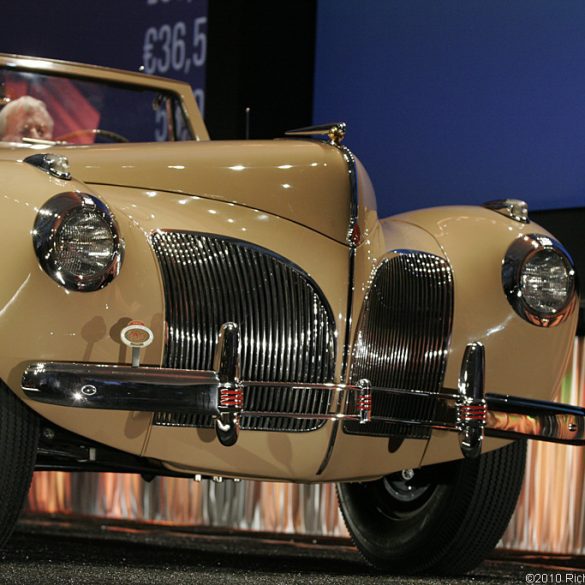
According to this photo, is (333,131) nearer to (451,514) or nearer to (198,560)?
(451,514)

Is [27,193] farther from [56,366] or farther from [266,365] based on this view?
[266,365]

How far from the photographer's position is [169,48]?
6.80 m

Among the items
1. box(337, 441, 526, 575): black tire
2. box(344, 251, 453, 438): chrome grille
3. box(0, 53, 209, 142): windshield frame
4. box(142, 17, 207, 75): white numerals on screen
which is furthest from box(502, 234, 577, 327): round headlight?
box(142, 17, 207, 75): white numerals on screen

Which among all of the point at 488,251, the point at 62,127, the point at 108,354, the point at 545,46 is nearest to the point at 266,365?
A: the point at 108,354

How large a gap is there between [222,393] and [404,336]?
0.63 metres

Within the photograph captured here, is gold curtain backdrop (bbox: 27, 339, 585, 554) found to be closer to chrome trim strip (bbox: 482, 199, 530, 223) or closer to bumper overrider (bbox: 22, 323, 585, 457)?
chrome trim strip (bbox: 482, 199, 530, 223)

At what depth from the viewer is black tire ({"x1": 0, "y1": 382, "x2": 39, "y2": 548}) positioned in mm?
2588

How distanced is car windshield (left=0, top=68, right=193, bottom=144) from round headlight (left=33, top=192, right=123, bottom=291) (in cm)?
134

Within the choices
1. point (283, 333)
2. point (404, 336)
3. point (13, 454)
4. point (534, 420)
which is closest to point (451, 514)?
point (534, 420)

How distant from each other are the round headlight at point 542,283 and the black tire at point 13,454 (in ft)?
4.46

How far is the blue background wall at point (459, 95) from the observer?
5102mm

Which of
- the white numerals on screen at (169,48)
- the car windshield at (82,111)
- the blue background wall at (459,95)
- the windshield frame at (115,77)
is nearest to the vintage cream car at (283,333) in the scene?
the car windshield at (82,111)

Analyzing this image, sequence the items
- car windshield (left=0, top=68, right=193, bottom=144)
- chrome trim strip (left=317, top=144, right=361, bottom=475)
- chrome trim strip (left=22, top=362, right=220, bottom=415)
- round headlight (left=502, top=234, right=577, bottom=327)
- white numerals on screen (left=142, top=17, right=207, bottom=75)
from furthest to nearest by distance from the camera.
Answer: white numerals on screen (left=142, top=17, right=207, bottom=75) < car windshield (left=0, top=68, right=193, bottom=144) < round headlight (left=502, top=234, right=577, bottom=327) < chrome trim strip (left=317, top=144, right=361, bottom=475) < chrome trim strip (left=22, top=362, right=220, bottom=415)

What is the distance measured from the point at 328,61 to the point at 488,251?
11.1 ft
